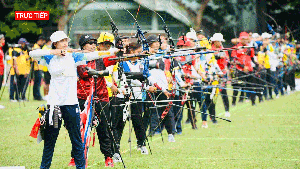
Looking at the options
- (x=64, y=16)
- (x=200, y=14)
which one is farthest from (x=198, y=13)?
(x=64, y=16)

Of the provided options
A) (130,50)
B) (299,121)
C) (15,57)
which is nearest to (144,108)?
(130,50)

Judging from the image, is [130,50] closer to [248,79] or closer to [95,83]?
[95,83]

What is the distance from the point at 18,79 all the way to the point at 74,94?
14.0 m

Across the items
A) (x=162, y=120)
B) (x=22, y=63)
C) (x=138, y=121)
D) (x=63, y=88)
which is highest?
(x=22, y=63)

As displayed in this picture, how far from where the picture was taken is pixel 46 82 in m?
21.9

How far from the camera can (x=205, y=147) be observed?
11.2 metres

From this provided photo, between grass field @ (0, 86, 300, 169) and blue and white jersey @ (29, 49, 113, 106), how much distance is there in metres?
1.79

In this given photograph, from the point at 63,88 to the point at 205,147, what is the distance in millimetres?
4129

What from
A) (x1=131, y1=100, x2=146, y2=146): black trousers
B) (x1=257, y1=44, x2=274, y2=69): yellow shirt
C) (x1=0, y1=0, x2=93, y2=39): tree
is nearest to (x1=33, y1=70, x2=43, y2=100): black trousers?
(x1=0, y1=0, x2=93, y2=39): tree

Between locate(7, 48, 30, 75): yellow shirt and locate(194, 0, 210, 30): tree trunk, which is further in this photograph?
locate(194, 0, 210, 30): tree trunk

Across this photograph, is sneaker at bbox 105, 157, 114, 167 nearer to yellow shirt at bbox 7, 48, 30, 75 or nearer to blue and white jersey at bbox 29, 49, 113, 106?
blue and white jersey at bbox 29, 49, 113, 106

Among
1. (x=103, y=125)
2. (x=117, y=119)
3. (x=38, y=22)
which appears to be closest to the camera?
(x=103, y=125)

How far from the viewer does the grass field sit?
9.43m

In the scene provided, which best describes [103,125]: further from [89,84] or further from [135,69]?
[135,69]
